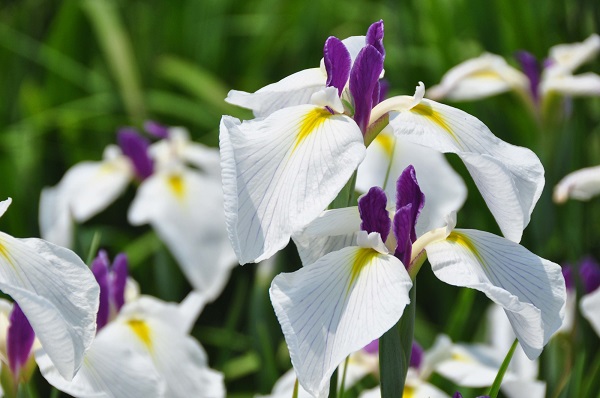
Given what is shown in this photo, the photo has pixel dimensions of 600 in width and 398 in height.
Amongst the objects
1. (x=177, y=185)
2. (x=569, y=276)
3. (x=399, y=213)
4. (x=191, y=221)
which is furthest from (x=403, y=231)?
(x=177, y=185)

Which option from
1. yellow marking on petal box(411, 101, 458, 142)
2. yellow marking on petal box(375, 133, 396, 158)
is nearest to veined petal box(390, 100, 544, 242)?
yellow marking on petal box(411, 101, 458, 142)

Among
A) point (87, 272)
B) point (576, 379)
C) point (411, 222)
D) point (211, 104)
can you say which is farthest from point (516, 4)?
point (87, 272)

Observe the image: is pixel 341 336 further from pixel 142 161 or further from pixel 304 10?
pixel 304 10

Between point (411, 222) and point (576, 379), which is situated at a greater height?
point (411, 222)

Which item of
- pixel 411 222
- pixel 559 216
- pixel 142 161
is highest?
pixel 411 222

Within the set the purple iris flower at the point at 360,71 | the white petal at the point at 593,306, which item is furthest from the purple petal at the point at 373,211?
the white petal at the point at 593,306

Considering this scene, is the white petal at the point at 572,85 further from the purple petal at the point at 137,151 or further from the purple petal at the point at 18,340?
the purple petal at the point at 18,340

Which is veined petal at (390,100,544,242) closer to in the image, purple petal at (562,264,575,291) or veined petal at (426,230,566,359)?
veined petal at (426,230,566,359)
